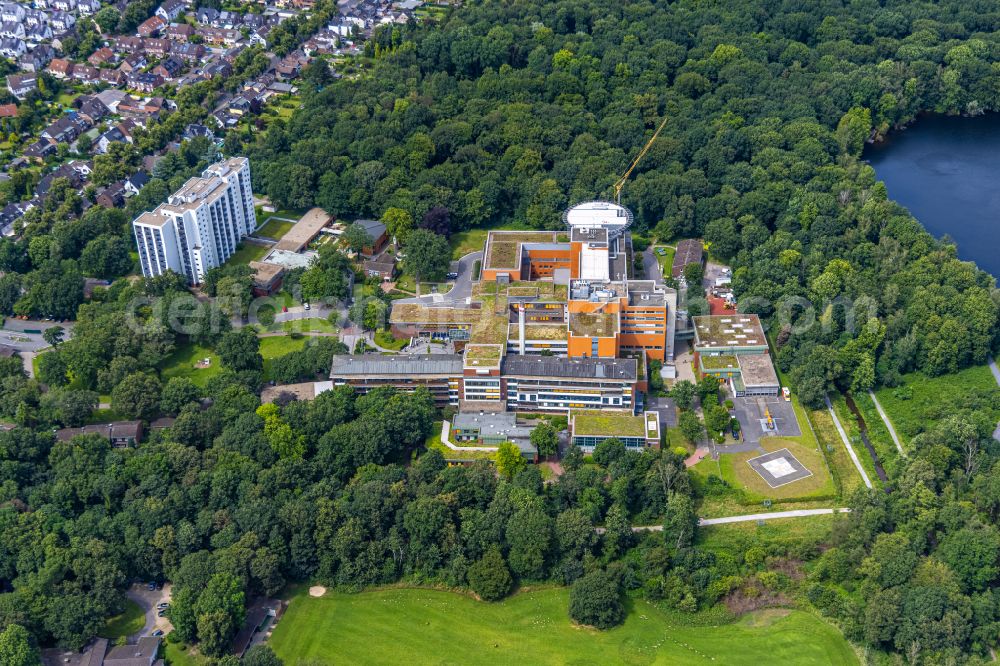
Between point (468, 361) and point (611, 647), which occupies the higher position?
point (468, 361)

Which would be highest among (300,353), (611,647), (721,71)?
(721,71)

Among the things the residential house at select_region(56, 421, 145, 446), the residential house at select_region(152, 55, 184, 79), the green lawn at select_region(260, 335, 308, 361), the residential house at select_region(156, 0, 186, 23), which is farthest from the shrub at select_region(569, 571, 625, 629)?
the residential house at select_region(156, 0, 186, 23)

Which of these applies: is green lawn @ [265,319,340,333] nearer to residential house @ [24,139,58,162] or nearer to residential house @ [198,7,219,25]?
residential house @ [24,139,58,162]

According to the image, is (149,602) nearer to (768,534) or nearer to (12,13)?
(768,534)

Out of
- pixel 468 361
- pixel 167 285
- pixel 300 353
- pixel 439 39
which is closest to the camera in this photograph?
pixel 468 361

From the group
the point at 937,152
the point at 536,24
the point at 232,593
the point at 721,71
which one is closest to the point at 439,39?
the point at 536,24

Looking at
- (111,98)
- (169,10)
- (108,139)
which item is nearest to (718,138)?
(108,139)

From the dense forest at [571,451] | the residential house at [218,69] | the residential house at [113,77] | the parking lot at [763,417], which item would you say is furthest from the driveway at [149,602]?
the residential house at [113,77]

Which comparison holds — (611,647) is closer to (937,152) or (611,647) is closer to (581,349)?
(581,349)
